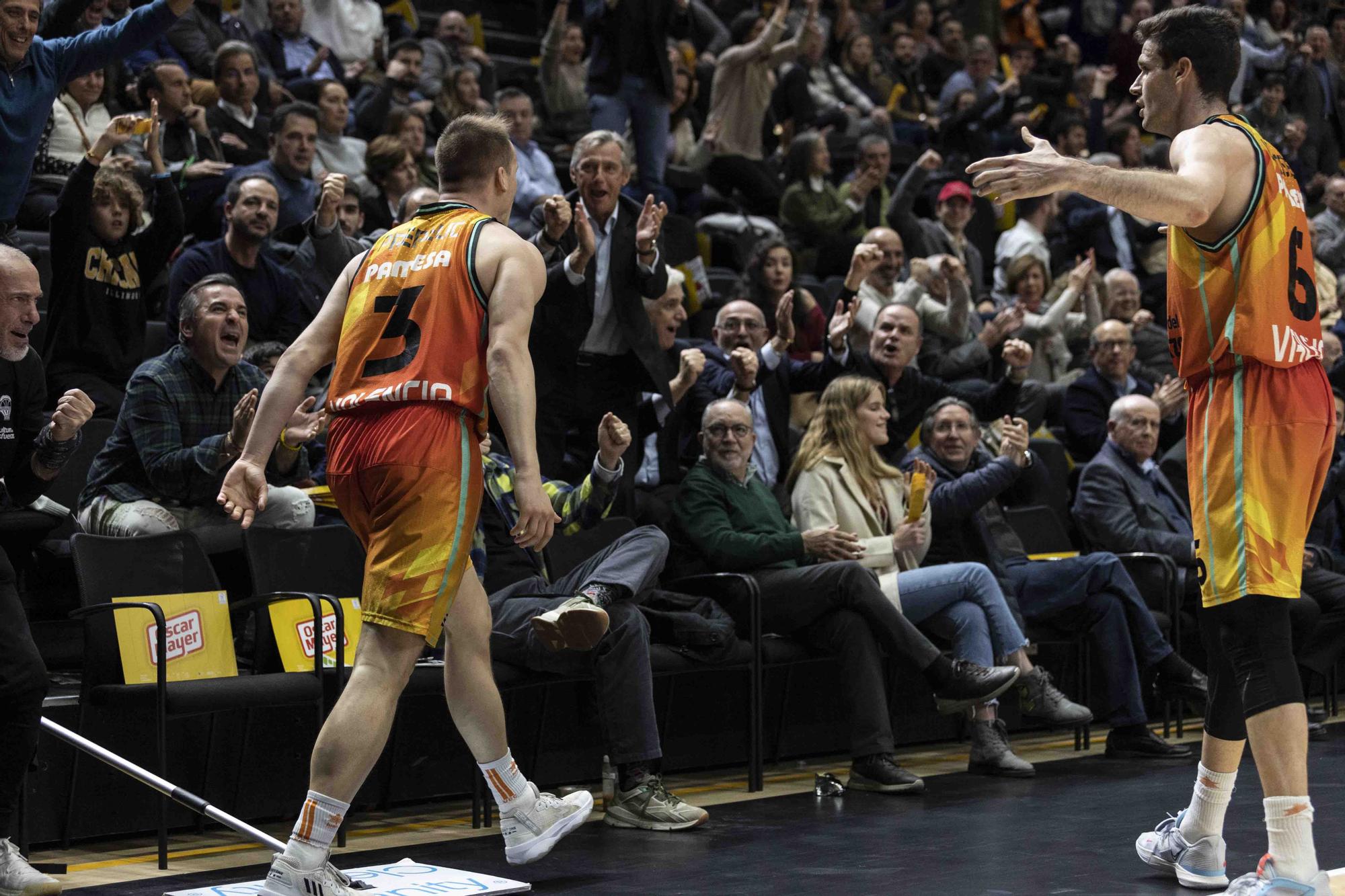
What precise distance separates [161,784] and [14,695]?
58cm

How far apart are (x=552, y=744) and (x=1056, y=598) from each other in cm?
223

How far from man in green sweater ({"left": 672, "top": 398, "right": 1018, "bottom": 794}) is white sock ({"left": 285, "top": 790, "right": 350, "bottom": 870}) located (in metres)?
2.40

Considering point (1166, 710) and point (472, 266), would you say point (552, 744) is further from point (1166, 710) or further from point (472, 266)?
point (1166, 710)

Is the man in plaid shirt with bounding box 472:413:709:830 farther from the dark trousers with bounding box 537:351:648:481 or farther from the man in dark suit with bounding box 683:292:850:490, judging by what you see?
the man in dark suit with bounding box 683:292:850:490

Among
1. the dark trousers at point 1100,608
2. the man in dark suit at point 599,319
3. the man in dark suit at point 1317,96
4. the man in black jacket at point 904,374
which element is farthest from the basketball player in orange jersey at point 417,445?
the man in dark suit at point 1317,96

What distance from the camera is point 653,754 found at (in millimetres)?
4945

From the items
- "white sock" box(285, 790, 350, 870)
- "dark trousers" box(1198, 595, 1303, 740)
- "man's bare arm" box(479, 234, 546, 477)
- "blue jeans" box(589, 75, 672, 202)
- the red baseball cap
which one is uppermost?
"blue jeans" box(589, 75, 672, 202)

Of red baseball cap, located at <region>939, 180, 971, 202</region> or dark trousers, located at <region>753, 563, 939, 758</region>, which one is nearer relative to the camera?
dark trousers, located at <region>753, 563, 939, 758</region>

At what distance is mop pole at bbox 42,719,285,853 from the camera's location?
161 inches

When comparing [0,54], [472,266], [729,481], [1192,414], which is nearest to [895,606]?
[729,481]

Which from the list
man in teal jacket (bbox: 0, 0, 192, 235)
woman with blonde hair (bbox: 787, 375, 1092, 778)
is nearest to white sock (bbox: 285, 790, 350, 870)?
man in teal jacket (bbox: 0, 0, 192, 235)

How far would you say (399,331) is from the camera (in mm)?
3789

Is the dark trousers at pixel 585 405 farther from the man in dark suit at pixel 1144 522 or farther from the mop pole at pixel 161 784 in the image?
the mop pole at pixel 161 784

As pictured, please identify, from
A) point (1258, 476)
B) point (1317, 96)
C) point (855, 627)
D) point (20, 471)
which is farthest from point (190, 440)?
point (1317, 96)
